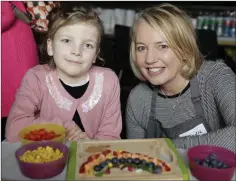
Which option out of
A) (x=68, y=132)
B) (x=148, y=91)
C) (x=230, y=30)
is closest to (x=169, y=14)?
(x=148, y=91)

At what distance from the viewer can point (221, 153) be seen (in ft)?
2.95

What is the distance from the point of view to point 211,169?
31.4 inches

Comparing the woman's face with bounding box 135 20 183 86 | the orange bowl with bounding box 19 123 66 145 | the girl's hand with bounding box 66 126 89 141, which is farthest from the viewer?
the woman's face with bounding box 135 20 183 86

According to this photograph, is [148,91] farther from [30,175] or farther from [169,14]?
[30,175]

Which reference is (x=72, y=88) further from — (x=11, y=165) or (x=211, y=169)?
(x=211, y=169)

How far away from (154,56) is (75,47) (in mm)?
321

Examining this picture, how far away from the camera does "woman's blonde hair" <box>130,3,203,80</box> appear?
4.35 ft

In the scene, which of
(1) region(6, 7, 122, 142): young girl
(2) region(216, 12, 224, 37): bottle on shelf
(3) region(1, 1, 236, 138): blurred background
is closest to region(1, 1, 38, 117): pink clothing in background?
(1) region(6, 7, 122, 142): young girl

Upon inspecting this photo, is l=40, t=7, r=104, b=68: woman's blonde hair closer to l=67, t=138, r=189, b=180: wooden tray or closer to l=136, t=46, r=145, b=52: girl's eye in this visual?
l=136, t=46, r=145, b=52: girl's eye

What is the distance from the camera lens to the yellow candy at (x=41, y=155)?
839 mm

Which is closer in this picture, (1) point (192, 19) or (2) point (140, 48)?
(2) point (140, 48)

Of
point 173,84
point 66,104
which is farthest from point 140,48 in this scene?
point 66,104

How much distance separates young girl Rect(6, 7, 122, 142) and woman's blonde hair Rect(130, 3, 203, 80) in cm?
22

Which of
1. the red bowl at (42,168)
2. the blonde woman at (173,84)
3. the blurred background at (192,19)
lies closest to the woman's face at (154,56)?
the blonde woman at (173,84)
